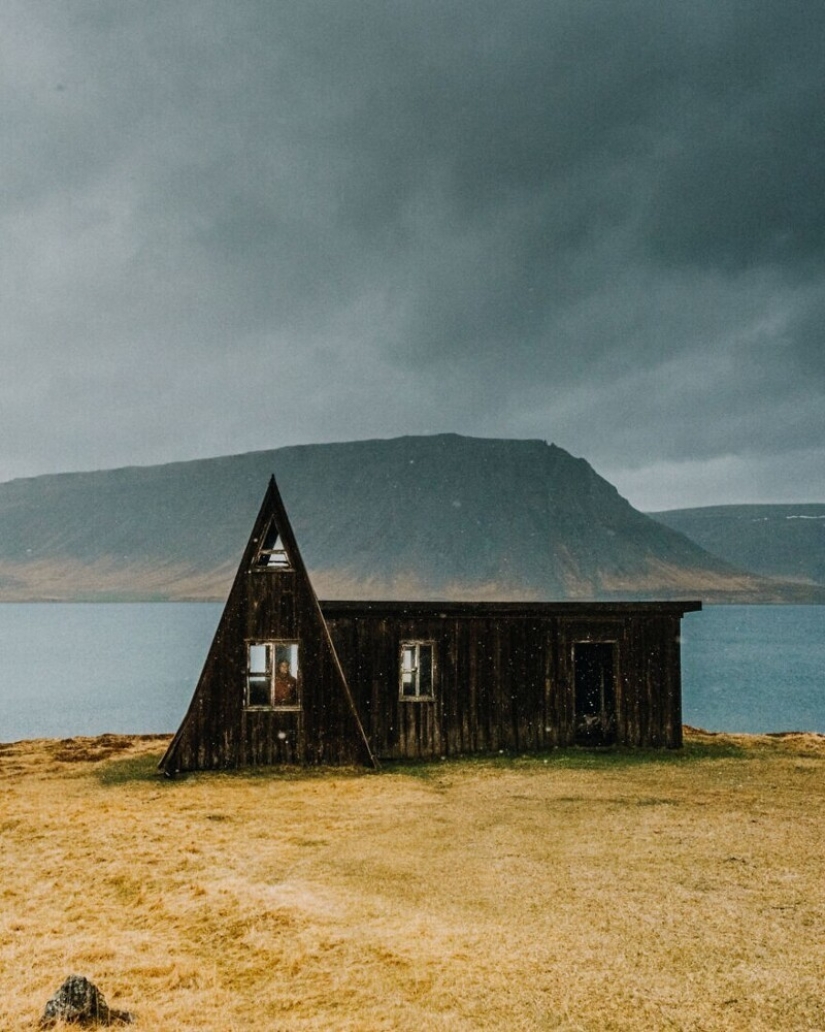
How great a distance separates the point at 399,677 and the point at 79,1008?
15.1 metres

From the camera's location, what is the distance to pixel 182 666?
390ft

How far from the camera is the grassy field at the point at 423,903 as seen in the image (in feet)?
25.2

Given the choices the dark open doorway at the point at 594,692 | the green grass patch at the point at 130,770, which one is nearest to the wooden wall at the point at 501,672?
the dark open doorway at the point at 594,692

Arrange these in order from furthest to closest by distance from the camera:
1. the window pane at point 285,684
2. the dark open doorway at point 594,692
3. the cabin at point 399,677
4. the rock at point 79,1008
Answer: the dark open doorway at point 594,692
the window pane at point 285,684
the cabin at point 399,677
the rock at point 79,1008

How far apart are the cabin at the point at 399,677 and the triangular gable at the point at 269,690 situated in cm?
3

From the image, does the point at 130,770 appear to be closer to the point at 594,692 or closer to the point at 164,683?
the point at 594,692

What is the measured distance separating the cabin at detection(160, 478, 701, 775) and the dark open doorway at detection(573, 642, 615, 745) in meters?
0.10

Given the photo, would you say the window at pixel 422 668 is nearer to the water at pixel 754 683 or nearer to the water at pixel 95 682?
the water at pixel 95 682

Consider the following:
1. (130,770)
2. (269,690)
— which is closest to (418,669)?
(269,690)

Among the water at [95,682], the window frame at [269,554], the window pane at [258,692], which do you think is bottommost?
the water at [95,682]

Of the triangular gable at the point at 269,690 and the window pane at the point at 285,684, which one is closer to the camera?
the triangular gable at the point at 269,690

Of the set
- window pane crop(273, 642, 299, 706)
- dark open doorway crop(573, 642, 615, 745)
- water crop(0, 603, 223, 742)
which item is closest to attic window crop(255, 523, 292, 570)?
window pane crop(273, 642, 299, 706)

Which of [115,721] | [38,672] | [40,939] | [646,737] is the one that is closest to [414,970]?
[40,939]

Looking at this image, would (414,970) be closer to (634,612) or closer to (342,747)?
(342,747)
